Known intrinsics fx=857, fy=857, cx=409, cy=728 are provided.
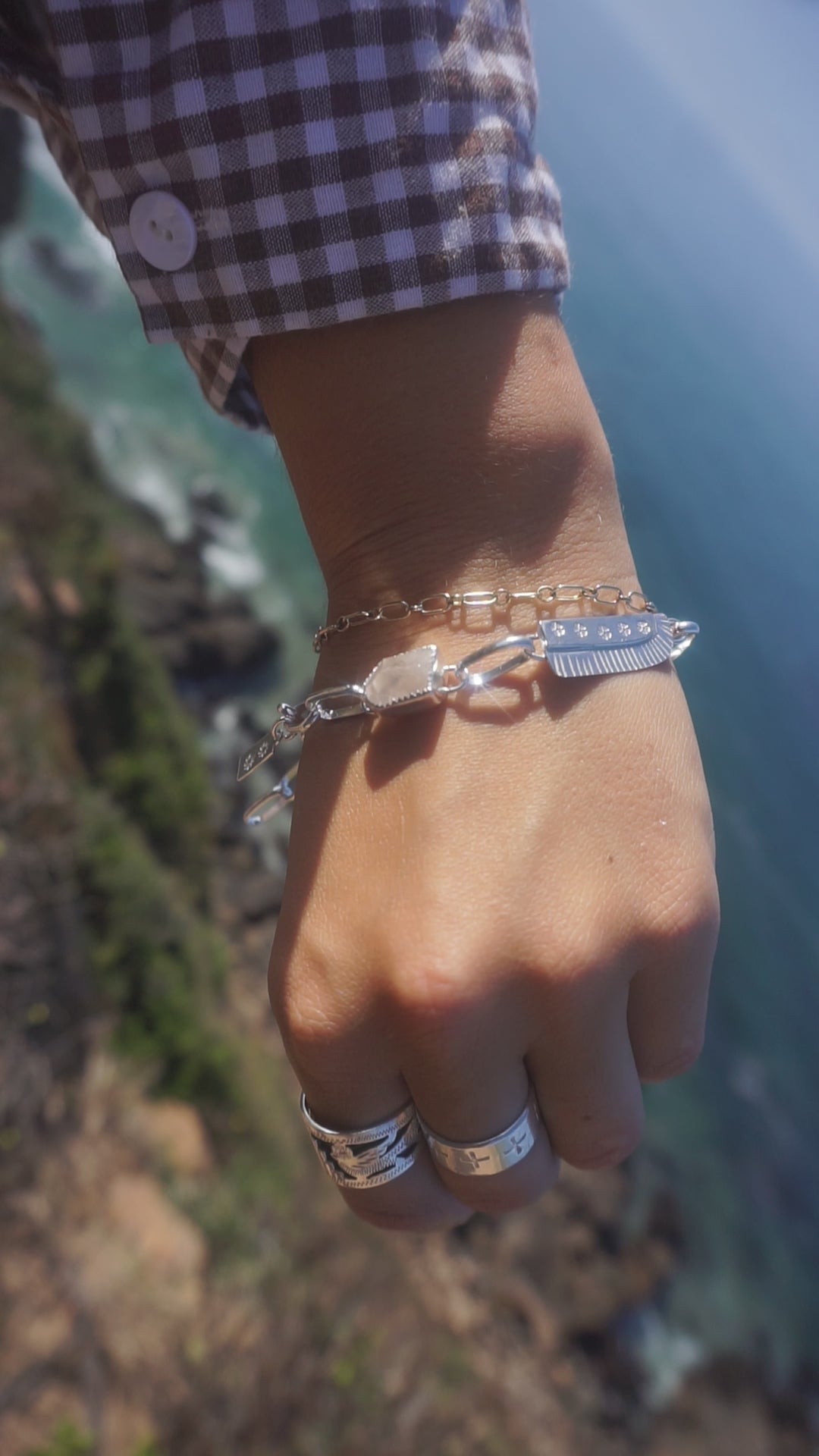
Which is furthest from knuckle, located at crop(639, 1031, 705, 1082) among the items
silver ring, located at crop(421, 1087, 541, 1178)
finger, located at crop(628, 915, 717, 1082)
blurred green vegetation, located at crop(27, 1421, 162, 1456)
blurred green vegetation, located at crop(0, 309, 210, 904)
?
blurred green vegetation, located at crop(0, 309, 210, 904)

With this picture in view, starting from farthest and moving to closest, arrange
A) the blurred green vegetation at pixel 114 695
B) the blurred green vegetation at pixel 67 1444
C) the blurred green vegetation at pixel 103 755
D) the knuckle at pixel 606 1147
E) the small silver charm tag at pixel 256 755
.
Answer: the blurred green vegetation at pixel 114 695
the blurred green vegetation at pixel 103 755
the blurred green vegetation at pixel 67 1444
the small silver charm tag at pixel 256 755
the knuckle at pixel 606 1147

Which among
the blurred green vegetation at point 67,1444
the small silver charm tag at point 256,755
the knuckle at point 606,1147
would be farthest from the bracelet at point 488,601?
the blurred green vegetation at point 67,1444

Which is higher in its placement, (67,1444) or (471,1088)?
(471,1088)

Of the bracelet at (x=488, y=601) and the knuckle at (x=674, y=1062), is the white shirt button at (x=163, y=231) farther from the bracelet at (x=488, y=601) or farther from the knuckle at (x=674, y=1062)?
the knuckle at (x=674, y=1062)

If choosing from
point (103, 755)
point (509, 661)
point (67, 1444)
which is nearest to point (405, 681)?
point (509, 661)

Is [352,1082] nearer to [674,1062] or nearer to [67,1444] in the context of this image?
[674,1062]
